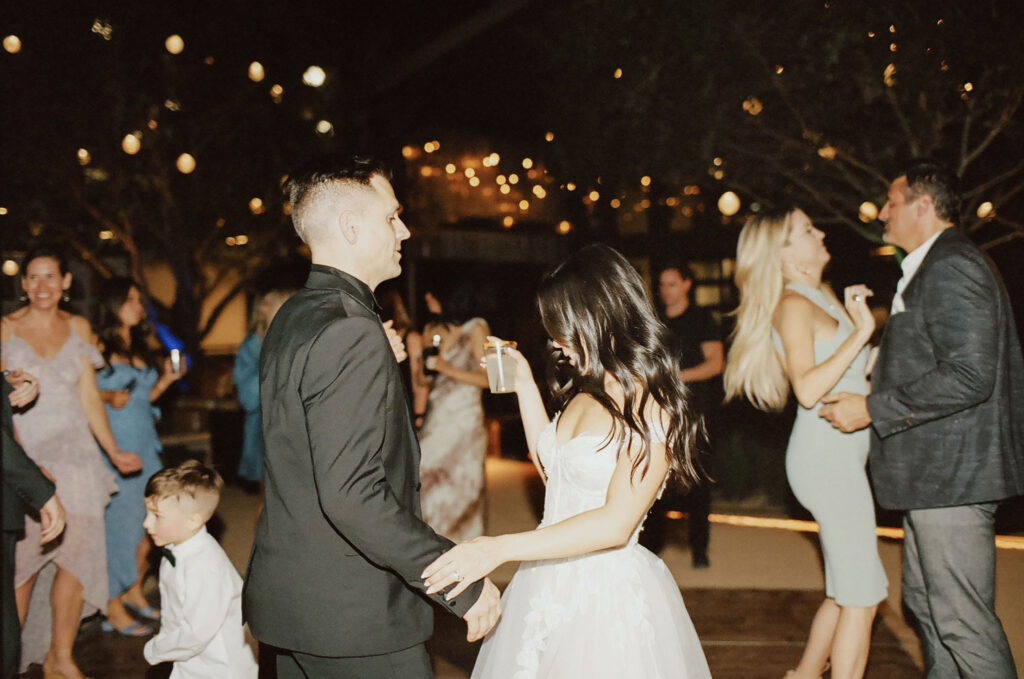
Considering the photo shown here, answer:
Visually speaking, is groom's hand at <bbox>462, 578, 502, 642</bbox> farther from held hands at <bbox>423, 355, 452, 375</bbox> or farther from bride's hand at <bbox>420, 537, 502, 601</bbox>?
held hands at <bbox>423, 355, 452, 375</bbox>

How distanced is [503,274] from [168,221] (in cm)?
1099

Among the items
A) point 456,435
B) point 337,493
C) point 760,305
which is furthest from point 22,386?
point 760,305

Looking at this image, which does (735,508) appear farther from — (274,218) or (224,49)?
(224,49)

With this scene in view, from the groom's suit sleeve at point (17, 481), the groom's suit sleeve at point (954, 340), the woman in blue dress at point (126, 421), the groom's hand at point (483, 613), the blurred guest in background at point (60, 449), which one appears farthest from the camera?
the woman in blue dress at point (126, 421)

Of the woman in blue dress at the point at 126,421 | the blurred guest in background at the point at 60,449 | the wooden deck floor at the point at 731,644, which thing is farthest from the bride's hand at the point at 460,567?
the woman in blue dress at the point at 126,421

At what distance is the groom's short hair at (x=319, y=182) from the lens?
1995 mm

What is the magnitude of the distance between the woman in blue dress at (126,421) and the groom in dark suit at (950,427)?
11.5ft

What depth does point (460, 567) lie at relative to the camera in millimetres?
1804

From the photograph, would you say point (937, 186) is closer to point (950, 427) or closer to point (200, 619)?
point (950, 427)

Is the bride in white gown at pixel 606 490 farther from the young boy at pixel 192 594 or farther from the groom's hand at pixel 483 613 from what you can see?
the young boy at pixel 192 594

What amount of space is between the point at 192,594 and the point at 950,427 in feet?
8.81

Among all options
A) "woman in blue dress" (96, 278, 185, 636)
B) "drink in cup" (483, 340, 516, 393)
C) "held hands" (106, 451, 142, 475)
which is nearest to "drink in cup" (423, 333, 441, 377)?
"woman in blue dress" (96, 278, 185, 636)

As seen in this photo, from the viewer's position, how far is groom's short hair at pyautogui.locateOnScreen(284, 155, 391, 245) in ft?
6.55

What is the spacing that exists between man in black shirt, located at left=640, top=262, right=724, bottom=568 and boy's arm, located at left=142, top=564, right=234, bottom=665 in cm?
305
